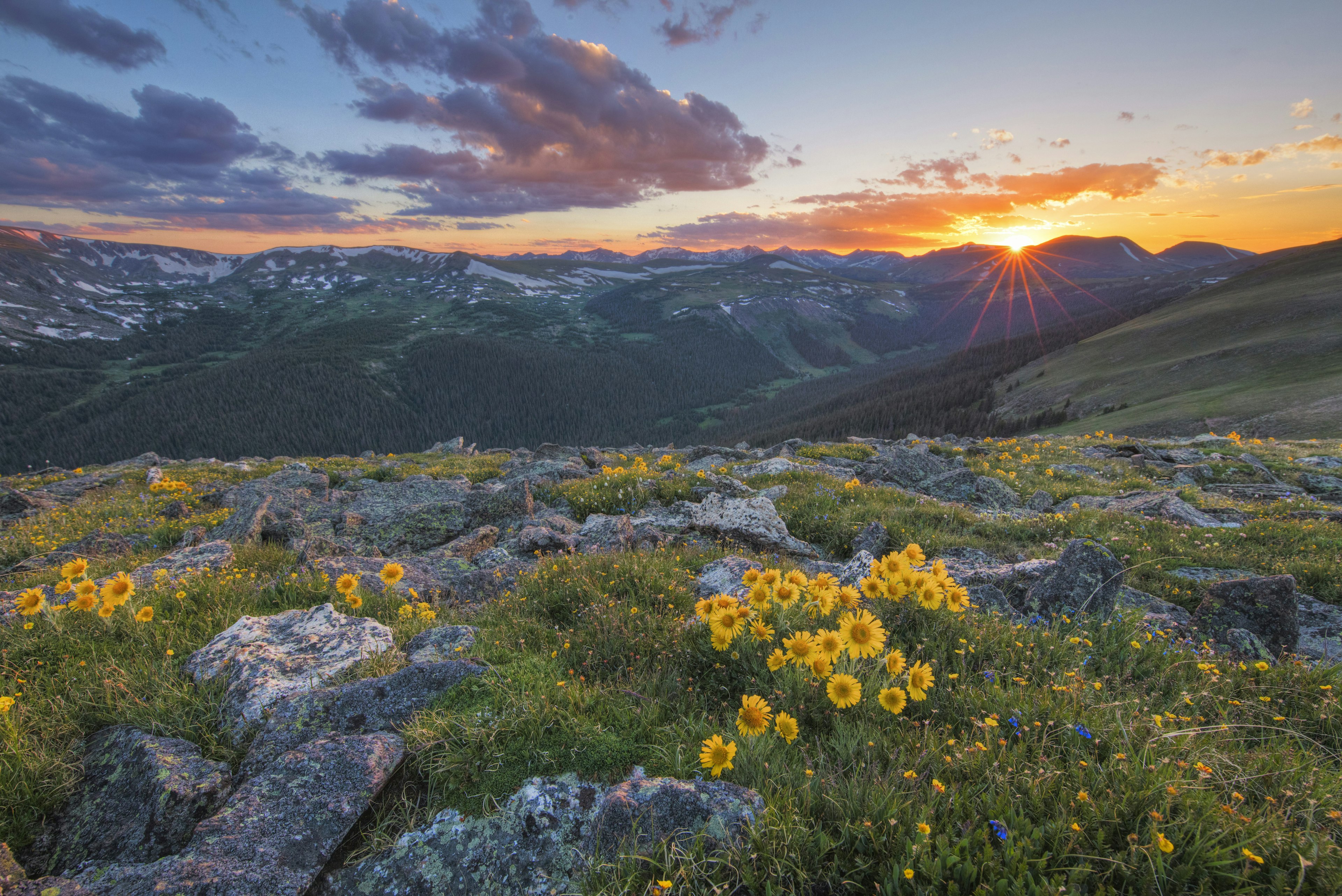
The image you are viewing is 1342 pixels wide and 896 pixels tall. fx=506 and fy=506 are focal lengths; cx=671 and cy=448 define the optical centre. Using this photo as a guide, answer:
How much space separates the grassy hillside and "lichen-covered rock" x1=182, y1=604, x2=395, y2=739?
58.3 meters

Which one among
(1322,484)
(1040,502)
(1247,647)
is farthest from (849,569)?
(1322,484)

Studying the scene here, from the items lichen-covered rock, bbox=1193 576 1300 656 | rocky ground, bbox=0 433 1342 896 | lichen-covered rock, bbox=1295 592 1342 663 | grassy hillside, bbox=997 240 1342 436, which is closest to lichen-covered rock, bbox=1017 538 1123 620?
rocky ground, bbox=0 433 1342 896

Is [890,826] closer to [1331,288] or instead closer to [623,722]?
[623,722]

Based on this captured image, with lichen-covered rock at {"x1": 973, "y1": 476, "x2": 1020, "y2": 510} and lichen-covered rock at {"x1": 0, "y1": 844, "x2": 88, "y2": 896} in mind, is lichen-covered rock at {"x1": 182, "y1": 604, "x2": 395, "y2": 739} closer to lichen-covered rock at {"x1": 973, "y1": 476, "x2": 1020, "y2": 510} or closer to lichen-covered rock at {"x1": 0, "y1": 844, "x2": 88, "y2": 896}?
lichen-covered rock at {"x1": 0, "y1": 844, "x2": 88, "y2": 896}

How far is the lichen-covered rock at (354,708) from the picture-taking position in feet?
11.8

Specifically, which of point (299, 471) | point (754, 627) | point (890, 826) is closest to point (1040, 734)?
point (890, 826)

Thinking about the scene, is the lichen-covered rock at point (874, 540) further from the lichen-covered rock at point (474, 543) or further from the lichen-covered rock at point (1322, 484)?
Result: the lichen-covered rock at point (1322, 484)

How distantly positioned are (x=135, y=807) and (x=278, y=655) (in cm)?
148

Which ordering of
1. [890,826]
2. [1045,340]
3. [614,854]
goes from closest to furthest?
[890,826]
[614,854]
[1045,340]

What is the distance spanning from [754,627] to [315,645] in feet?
13.6

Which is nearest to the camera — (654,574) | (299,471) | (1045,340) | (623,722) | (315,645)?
(623,722)

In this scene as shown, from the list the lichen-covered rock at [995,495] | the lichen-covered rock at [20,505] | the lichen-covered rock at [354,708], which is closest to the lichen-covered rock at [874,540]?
the lichen-covered rock at [995,495]

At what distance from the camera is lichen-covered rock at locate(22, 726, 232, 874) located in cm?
297

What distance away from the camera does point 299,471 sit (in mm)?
16172
